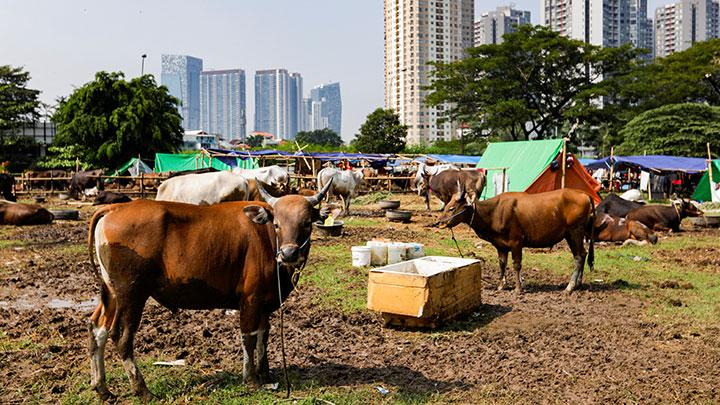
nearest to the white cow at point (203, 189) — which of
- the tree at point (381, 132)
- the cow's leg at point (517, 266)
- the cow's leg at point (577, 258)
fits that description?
the cow's leg at point (517, 266)

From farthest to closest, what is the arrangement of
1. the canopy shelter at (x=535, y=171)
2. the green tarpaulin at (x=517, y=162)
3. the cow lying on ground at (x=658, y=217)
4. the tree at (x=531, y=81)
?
1. the tree at (x=531, y=81)
2. the green tarpaulin at (x=517, y=162)
3. the canopy shelter at (x=535, y=171)
4. the cow lying on ground at (x=658, y=217)

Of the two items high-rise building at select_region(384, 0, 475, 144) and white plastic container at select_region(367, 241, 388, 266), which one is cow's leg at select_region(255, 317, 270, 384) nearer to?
white plastic container at select_region(367, 241, 388, 266)

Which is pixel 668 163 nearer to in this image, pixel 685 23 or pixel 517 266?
pixel 517 266

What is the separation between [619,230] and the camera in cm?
1584

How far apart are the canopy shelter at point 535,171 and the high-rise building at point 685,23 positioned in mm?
130337

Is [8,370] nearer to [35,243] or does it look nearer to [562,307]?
[562,307]

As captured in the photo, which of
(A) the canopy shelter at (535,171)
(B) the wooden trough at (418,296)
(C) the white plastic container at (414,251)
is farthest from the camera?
(A) the canopy shelter at (535,171)

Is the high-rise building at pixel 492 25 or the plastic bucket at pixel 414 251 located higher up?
the high-rise building at pixel 492 25

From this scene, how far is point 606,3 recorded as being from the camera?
117 metres

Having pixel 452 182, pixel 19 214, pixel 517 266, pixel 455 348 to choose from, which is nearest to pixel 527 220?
pixel 517 266

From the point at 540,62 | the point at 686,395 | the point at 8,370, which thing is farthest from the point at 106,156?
the point at 686,395

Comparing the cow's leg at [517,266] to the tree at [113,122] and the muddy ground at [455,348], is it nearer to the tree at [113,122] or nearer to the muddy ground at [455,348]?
the muddy ground at [455,348]

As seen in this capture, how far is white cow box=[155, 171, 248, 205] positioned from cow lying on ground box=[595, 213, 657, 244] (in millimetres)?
9438

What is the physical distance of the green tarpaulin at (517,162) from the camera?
2048cm
